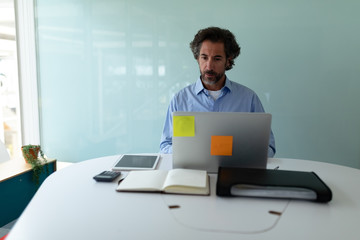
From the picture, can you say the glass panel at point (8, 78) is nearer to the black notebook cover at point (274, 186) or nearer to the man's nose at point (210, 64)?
the man's nose at point (210, 64)

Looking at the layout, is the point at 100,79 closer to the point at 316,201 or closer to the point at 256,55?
the point at 256,55

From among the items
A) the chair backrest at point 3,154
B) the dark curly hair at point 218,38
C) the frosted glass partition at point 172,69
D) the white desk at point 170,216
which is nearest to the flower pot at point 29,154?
the chair backrest at point 3,154

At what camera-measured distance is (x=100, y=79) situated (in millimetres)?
2969

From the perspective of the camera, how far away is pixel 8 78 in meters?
3.23

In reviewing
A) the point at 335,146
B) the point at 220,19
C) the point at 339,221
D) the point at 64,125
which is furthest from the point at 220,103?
the point at 64,125

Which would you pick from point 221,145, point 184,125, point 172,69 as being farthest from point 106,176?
point 172,69

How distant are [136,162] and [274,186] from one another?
657mm

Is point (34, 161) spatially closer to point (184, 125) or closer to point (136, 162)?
point (136, 162)

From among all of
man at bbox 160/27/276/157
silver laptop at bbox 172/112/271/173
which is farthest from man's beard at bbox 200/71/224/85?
silver laptop at bbox 172/112/271/173

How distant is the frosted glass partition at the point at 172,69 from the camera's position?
2.33m

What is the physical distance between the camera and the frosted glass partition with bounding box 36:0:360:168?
2326 millimetres

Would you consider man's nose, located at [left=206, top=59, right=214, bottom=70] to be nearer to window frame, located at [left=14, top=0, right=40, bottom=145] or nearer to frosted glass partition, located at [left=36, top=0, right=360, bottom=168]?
frosted glass partition, located at [left=36, top=0, right=360, bottom=168]

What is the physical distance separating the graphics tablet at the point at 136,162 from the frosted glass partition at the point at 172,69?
133 centimetres

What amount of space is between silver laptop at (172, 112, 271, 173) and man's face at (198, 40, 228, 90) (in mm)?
856
